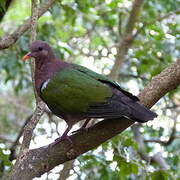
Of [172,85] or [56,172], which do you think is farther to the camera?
[56,172]

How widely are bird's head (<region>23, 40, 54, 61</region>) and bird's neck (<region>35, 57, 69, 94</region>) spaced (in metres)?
0.03

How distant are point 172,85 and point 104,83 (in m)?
0.45

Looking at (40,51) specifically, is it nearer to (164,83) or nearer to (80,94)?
(80,94)

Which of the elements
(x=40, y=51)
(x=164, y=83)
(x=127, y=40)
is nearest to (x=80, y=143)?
(x=164, y=83)

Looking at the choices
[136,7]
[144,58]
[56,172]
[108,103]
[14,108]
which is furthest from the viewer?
[14,108]

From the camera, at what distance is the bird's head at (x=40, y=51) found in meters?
3.02

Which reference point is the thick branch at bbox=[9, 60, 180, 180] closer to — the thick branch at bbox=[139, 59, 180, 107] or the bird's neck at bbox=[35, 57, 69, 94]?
the thick branch at bbox=[139, 59, 180, 107]

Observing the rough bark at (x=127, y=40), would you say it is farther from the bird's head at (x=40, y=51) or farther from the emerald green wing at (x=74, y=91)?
the emerald green wing at (x=74, y=91)

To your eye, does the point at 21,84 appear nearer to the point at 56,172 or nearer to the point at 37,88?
the point at 56,172

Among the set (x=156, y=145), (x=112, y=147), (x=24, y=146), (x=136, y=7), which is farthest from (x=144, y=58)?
(x=24, y=146)

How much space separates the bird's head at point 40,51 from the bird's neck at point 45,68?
3 cm

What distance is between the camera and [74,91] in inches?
109

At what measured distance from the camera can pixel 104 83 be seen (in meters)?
2.81

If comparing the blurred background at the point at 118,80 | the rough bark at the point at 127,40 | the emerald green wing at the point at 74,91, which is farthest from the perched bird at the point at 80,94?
the rough bark at the point at 127,40
